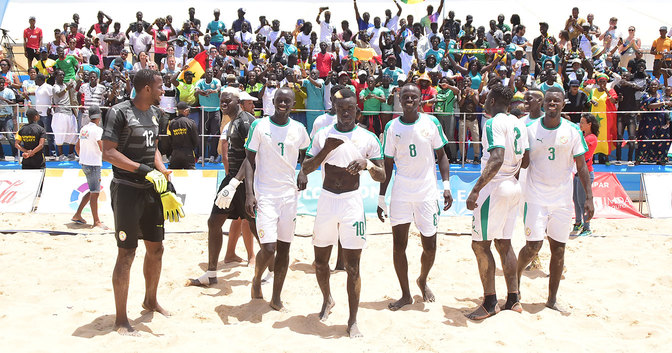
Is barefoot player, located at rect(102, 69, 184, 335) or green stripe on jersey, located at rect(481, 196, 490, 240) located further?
green stripe on jersey, located at rect(481, 196, 490, 240)

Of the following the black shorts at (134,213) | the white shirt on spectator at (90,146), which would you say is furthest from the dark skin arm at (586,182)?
the white shirt on spectator at (90,146)

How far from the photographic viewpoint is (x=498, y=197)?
20.4 ft

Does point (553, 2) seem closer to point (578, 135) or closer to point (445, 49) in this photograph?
point (445, 49)

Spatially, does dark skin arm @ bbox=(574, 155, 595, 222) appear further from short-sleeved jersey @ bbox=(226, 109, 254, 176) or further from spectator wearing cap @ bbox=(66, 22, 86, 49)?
spectator wearing cap @ bbox=(66, 22, 86, 49)

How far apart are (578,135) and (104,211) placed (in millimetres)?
8417

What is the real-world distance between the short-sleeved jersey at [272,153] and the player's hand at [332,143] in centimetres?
89

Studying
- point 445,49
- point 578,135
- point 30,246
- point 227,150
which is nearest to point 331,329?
point 227,150

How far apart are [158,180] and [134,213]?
0.40 metres

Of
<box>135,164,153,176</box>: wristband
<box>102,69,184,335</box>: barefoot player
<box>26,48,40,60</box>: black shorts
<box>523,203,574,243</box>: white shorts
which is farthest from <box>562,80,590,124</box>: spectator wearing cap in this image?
<box>26,48,40,60</box>: black shorts

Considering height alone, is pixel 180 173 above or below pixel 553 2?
below

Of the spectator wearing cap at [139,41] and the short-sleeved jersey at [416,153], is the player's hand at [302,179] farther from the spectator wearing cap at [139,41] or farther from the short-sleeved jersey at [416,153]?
the spectator wearing cap at [139,41]

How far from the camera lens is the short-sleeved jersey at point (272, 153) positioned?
6.21m

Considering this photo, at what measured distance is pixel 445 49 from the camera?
17.7 m

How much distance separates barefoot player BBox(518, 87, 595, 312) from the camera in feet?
20.9
